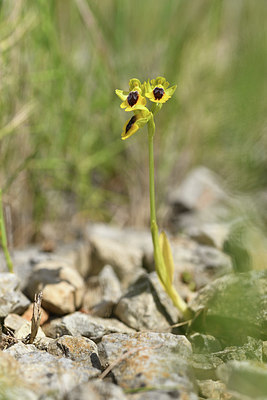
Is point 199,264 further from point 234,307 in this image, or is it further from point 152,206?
point 152,206

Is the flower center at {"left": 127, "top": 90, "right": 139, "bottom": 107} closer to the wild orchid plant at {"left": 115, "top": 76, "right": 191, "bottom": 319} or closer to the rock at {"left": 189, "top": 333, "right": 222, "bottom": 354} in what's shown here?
the wild orchid plant at {"left": 115, "top": 76, "right": 191, "bottom": 319}

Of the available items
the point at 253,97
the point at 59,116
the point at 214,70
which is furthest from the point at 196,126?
the point at 253,97

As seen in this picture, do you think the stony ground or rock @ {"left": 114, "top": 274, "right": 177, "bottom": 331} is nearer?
the stony ground

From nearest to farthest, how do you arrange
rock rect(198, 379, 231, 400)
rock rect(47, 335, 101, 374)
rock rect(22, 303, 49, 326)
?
rock rect(198, 379, 231, 400), rock rect(47, 335, 101, 374), rock rect(22, 303, 49, 326)

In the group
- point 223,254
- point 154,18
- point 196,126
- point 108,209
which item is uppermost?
point 154,18

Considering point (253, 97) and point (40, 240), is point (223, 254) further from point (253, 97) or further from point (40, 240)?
point (40, 240)

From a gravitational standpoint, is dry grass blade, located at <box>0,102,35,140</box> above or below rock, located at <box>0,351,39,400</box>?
above

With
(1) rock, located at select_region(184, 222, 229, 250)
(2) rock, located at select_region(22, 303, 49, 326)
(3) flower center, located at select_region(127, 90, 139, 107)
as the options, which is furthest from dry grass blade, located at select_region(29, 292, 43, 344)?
(1) rock, located at select_region(184, 222, 229, 250)
